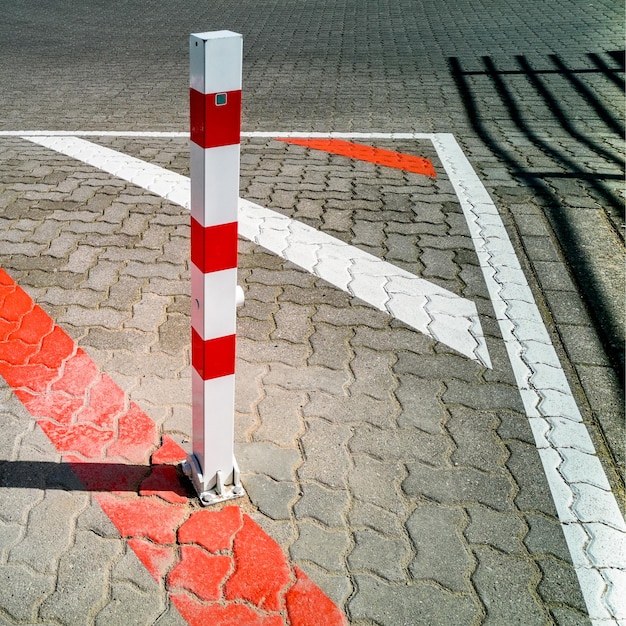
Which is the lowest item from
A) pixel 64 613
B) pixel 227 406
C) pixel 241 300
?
pixel 64 613

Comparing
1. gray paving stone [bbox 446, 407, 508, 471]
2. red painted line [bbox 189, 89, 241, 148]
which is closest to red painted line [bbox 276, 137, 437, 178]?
gray paving stone [bbox 446, 407, 508, 471]

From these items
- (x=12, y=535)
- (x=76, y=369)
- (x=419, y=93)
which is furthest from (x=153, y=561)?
(x=419, y=93)

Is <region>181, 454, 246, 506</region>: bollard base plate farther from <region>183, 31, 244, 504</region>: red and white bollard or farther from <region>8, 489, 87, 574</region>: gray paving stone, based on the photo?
<region>8, 489, 87, 574</region>: gray paving stone

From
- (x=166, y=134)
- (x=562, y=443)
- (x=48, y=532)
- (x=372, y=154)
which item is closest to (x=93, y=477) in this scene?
(x=48, y=532)

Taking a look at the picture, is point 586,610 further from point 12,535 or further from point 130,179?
point 130,179

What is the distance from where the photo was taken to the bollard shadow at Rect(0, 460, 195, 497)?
9.18 feet

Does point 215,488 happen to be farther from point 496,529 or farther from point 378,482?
point 496,529

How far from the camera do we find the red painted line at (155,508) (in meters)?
2.37

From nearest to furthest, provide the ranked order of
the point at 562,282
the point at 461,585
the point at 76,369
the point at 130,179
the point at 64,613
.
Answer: the point at 64,613, the point at 461,585, the point at 76,369, the point at 562,282, the point at 130,179

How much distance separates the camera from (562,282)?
4488 mm

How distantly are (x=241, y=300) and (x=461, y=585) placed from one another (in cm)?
128

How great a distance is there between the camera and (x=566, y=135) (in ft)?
24.8

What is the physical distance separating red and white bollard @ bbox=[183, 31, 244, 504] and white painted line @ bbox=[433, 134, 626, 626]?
1.33 meters

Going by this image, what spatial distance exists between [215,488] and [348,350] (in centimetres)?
125
